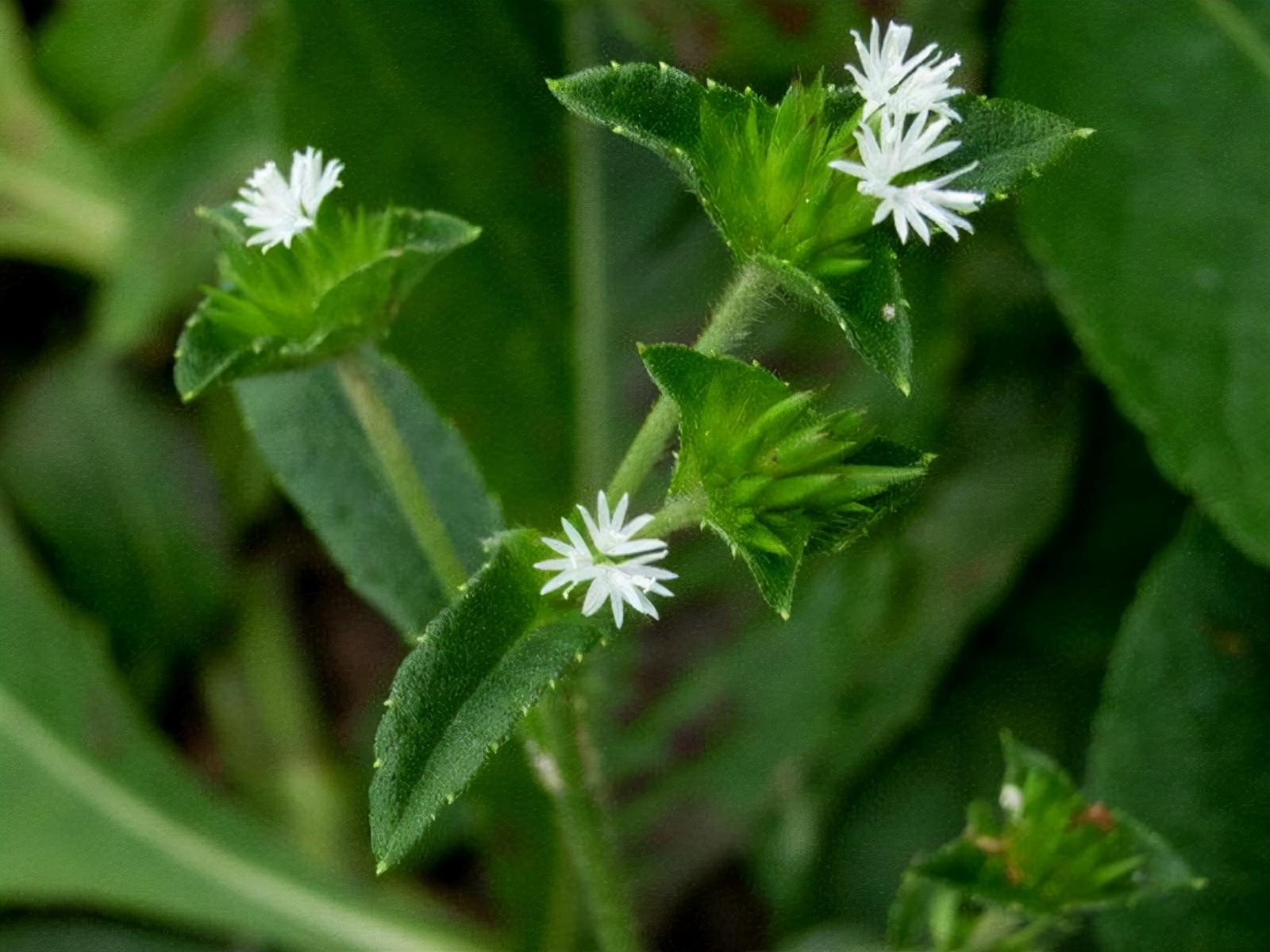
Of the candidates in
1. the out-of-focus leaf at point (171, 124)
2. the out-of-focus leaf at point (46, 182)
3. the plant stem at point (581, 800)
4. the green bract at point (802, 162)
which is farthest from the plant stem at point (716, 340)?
the out-of-focus leaf at point (46, 182)

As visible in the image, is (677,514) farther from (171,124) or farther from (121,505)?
(121,505)

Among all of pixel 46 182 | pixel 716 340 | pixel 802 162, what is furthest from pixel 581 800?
pixel 46 182

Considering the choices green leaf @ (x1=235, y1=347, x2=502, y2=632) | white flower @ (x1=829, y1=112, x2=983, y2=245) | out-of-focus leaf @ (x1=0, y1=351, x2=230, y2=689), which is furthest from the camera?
out-of-focus leaf @ (x1=0, y1=351, x2=230, y2=689)

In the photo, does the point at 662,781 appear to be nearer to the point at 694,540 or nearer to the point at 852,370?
the point at 694,540

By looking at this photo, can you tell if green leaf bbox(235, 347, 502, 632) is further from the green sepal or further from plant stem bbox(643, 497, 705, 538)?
the green sepal

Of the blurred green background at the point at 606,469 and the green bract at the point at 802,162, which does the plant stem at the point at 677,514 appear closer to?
the green bract at the point at 802,162

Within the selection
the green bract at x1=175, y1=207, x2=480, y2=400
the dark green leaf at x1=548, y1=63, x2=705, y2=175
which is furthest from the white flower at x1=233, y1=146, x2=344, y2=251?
the dark green leaf at x1=548, y1=63, x2=705, y2=175
